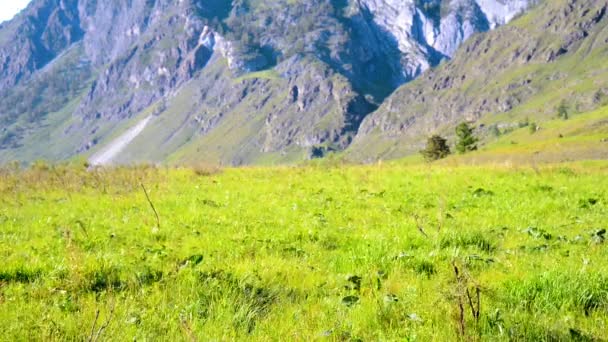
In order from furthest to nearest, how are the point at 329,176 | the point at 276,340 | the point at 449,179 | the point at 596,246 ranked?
the point at 329,176, the point at 449,179, the point at 596,246, the point at 276,340

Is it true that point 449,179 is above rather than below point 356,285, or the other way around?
below

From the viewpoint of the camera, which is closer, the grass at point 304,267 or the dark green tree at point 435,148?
the grass at point 304,267

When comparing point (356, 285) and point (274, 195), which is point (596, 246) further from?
point (274, 195)

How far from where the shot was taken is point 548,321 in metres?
6.01

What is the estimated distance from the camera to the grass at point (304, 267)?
5938 mm

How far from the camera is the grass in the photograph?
5.94 meters

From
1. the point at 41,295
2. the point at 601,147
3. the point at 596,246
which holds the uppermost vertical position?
the point at 41,295

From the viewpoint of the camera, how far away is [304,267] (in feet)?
28.3

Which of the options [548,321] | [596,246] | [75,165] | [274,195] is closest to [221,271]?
[548,321]

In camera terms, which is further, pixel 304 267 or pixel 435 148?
pixel 435 148

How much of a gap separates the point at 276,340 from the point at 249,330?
55 cm

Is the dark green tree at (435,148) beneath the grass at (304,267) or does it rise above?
beneath

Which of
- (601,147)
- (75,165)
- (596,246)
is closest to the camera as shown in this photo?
(596,246)

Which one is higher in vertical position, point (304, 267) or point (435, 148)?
point (304, 267)
